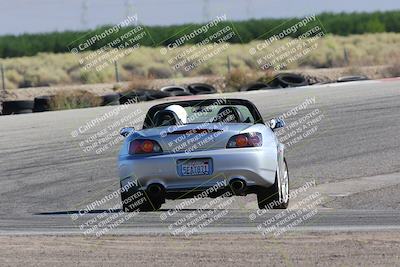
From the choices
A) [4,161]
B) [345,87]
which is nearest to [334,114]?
[345,87]

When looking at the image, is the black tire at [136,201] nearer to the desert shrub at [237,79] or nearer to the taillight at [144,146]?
the taillight at [144,146]

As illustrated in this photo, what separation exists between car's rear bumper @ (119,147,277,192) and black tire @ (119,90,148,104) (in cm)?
1684

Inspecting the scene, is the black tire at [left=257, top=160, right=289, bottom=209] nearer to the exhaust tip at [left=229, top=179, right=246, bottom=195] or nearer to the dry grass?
the exhaust tip at [left=229, top=179, right=246, bottom=195]

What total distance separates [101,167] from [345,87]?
11563 millimetres

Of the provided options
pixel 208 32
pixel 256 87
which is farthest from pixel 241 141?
pixel 208 32

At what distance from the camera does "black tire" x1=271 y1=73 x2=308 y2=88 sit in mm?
34312

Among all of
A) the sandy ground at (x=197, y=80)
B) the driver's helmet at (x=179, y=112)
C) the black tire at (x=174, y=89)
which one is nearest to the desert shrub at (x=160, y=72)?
the sandy ground at (x=197, y=80)

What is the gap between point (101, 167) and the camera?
756 inches

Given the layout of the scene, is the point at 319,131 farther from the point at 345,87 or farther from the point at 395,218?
the point at 395,218

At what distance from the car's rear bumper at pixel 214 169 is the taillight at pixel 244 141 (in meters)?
0.06

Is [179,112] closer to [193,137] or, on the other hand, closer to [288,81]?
[193,137]

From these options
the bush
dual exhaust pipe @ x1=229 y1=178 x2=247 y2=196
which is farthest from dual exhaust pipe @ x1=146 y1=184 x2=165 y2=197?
the bush

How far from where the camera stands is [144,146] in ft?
41.4

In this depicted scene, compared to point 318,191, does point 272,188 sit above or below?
above
